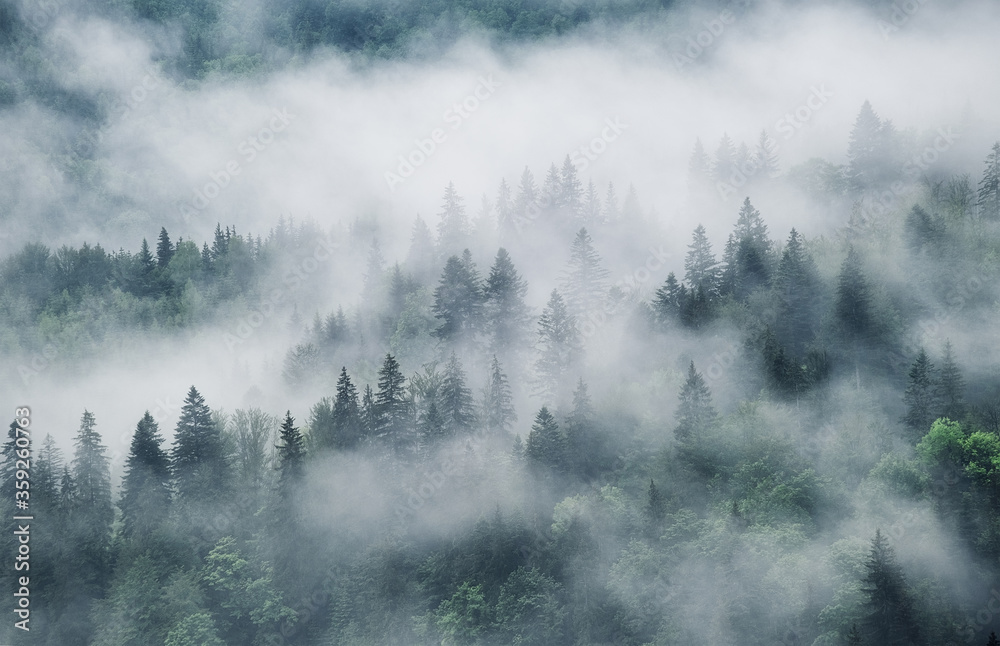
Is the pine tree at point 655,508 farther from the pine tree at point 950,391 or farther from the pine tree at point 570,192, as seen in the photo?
the pine tree at point 570,192

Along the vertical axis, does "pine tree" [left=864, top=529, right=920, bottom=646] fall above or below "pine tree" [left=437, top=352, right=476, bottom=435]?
below

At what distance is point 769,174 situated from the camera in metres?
171

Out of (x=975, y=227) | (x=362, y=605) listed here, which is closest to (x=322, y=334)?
(x=362, y=605)

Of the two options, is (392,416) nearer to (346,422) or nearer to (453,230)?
(346,422)

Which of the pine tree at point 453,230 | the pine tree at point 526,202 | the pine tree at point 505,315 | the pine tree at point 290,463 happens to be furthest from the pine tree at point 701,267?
the pine tree at point 290,463

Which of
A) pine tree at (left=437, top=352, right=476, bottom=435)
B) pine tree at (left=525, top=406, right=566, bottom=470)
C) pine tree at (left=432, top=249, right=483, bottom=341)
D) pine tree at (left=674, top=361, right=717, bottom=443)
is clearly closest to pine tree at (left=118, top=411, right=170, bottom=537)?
pine tree at (left=437, top=352, right=476, bottom=435)

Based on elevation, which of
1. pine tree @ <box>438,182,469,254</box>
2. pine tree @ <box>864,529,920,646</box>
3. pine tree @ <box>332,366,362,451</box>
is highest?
pine tree @ <box>438,182,469,254</box>

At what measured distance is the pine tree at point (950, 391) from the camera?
96000 millimetres

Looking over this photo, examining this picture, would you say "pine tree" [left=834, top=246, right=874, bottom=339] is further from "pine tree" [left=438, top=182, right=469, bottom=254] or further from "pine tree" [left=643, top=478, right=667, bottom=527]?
"pine tree" [left=438, top=182, right=469, bottom=254]

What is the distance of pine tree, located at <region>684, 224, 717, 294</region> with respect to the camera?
4946 inches

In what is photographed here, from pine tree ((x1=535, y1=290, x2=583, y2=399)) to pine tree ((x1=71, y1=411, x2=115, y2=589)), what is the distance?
46.3m

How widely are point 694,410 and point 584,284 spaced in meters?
35.1

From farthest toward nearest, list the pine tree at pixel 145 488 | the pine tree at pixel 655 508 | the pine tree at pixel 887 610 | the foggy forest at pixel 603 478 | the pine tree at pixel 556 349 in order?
the pine tree at pixel 556 349 → the pine tree at pixel 145 488 → the pine tree at pixel 655 508 → the foggy forest at pixel 603 478 → the pine tree at pixel 887 610

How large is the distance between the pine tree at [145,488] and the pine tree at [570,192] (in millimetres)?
80875
